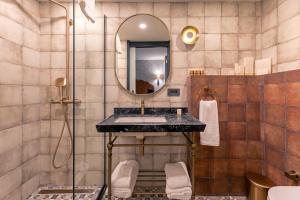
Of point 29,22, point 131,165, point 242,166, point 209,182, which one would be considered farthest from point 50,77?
point 242,166

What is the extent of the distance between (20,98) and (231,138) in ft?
7.03

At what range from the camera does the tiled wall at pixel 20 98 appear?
1890 millimetres

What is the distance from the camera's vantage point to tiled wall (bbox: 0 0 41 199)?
74.4 inches

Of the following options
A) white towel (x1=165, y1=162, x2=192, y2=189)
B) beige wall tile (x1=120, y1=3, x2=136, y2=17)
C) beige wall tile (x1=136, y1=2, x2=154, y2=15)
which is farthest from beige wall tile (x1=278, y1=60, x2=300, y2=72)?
beige wall tile (x1=120, y1=3, x2=136, y2=17)

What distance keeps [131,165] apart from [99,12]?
1.74 m

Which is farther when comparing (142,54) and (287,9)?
(142,54)

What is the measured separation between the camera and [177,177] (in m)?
2.05

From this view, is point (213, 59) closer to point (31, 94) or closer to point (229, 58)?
point (229, 58)

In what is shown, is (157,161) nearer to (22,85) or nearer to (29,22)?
(22,85)

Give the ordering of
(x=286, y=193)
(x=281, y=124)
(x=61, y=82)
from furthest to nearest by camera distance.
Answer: (x=61, y=82)
(x=281, y=124)
(x=286, y=193)

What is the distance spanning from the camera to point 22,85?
2.15m

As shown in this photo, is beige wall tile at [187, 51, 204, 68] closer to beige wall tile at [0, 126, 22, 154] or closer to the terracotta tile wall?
the terracotta tile wall

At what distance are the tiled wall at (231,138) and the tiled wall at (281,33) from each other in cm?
30

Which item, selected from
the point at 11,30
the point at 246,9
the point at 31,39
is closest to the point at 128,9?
the point at 31,39
